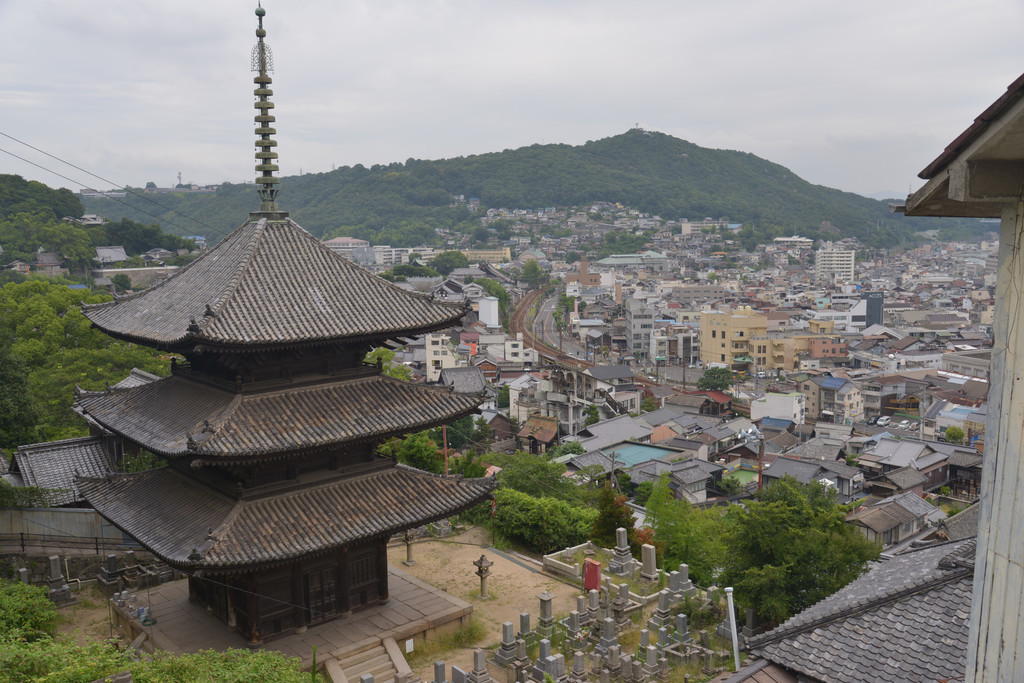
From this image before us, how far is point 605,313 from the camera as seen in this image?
141 metres

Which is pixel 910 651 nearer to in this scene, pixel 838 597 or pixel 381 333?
pixel 838 597

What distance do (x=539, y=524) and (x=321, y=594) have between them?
11.6 m

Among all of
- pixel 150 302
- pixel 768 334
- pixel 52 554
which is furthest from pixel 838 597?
pixel 768 334

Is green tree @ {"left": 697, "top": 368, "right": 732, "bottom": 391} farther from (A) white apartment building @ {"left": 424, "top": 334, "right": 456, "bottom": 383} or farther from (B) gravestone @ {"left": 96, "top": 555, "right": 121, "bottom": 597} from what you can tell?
(B) gravestone @ {"left": 96, "top": 555, "right": 121, "bottom": 597}

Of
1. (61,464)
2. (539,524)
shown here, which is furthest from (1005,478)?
(61,464)

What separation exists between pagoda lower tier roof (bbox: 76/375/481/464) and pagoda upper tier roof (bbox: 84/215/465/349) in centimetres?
176

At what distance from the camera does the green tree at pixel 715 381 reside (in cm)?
9275

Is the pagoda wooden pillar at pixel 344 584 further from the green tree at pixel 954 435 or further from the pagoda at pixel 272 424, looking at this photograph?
the green tree at pixel 954 435

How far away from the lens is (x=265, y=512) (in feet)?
60.6

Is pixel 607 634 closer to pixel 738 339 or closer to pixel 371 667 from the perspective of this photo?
pixel 371 667

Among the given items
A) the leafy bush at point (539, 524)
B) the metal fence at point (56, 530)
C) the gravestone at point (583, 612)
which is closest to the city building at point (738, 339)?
the leafy bush at point (539, 524)

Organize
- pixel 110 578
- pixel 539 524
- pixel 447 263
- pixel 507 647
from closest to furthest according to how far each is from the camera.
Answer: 1. pixel 507 647
2. pixel 110 578
3. pixel 539 524
4. pixel 447 263

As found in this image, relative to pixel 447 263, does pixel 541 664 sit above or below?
below

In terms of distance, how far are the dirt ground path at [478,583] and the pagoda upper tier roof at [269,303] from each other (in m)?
9.00
